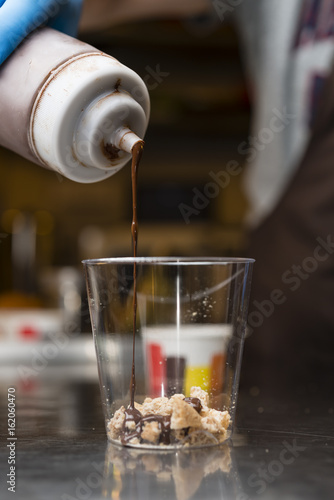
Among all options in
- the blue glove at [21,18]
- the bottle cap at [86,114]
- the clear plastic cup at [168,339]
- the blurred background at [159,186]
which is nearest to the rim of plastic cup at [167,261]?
the clear plastic cup at [168,339]

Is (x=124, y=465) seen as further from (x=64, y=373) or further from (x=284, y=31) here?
(x=284, y=31)

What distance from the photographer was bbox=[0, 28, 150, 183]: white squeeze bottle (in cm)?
62

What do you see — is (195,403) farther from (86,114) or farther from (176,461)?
(86,114)

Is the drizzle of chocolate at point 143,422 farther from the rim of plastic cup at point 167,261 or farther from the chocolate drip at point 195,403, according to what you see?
the rim of plastic cup at point 167,261

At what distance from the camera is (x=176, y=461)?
0.54 m

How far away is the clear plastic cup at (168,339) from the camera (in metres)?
0.60

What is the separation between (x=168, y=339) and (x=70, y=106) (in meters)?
0.23

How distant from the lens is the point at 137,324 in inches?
24.3

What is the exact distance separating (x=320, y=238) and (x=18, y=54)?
98 cm

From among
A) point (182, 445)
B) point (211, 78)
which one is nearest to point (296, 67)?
point (182, 445)

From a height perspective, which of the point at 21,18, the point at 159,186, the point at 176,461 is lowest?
the point at 176,461

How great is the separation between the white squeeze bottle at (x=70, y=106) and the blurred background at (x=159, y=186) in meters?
2.33

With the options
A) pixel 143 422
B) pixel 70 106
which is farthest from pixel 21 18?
pixel 143 422

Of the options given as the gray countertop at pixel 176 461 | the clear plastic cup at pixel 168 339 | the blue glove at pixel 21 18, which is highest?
the blue glove at pixel 21 18
